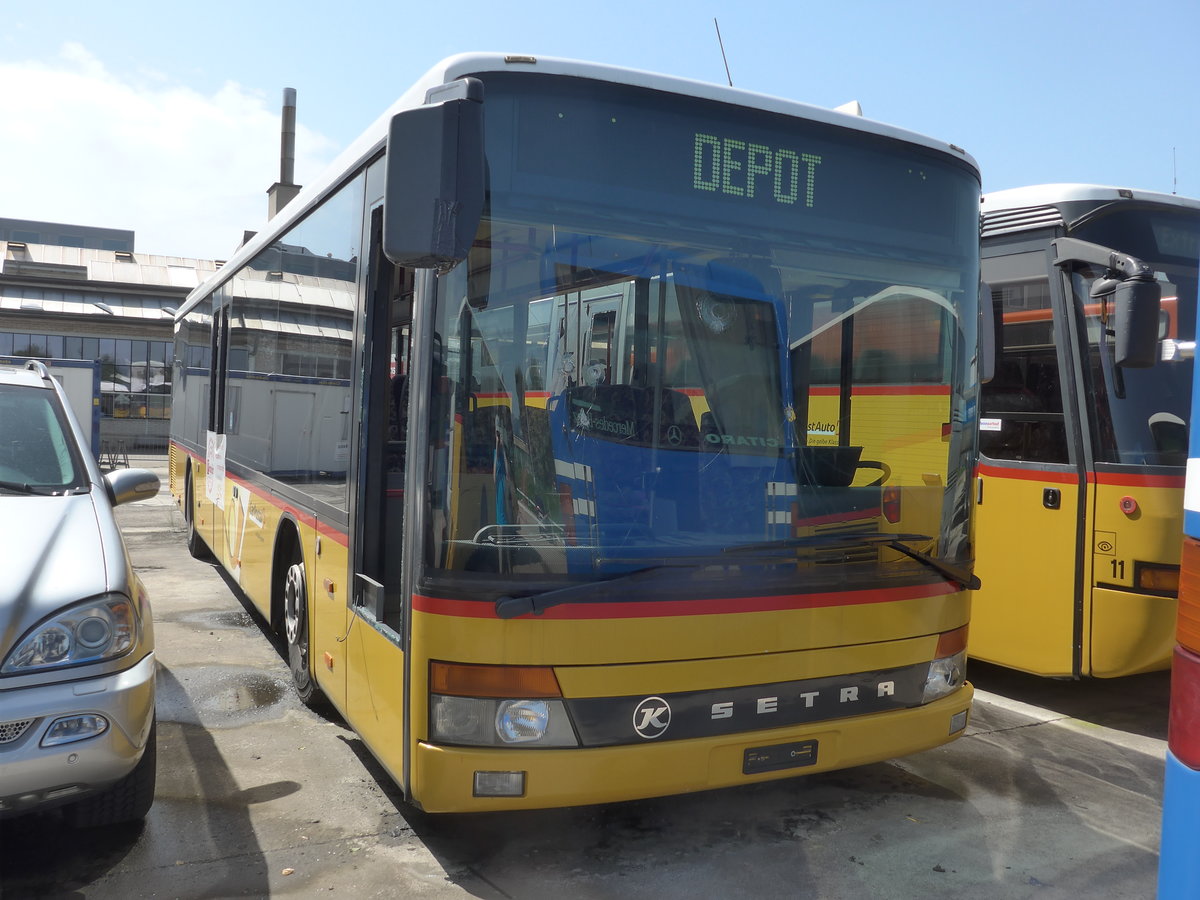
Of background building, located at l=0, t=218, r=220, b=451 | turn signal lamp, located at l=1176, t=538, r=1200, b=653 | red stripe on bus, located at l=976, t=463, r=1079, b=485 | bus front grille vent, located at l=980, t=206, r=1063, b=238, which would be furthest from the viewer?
background building, located at l=0, t=218, r=220, b=451

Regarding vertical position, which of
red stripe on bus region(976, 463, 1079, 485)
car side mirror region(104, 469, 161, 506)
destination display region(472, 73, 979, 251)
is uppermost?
destination display region(472, 73, 979, 251)

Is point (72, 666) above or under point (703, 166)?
under

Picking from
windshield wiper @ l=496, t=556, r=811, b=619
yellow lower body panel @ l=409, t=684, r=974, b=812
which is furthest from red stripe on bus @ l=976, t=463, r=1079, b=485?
windshield wiper @ l=496, t=556, r=811, b=619

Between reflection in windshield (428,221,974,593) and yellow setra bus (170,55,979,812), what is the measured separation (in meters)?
0.01

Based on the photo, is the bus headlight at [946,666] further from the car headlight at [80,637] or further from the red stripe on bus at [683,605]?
the car headlight at [80,637]

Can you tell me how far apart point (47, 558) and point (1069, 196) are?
17.9 feet

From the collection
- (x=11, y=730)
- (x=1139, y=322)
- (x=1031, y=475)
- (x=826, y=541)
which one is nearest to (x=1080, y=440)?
(x=1031, y=475)

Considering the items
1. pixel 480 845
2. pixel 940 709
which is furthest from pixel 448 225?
pixel 940 709

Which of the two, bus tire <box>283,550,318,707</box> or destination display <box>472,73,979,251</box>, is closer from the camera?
destination display <box>472,73,979,251</box>

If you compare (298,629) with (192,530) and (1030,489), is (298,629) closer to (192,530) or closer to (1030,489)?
(1030,489)

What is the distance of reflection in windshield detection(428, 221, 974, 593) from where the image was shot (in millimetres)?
3256

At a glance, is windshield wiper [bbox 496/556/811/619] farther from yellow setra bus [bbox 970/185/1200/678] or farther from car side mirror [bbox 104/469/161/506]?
yellow setra bus [bbox 970/185/1200/678]

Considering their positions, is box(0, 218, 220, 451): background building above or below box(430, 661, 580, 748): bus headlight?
above

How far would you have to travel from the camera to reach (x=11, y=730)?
3115 mm
